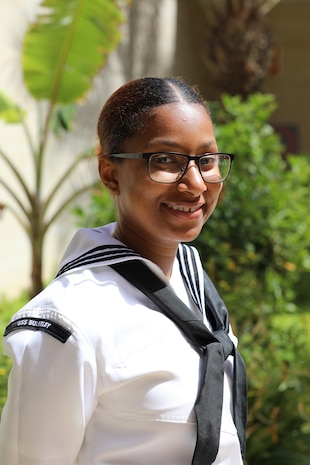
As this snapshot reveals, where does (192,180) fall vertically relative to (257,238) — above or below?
above

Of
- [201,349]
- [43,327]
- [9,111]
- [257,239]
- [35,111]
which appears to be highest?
[43,327]

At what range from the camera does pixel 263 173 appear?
564 centimetres

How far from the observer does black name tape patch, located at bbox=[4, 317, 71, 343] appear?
134cm

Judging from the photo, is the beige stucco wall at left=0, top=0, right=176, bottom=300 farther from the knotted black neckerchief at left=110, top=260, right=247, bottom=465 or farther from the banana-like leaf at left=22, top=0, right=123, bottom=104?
the knotted black neckerchief at left=110, top=260, right=247, bottom=465

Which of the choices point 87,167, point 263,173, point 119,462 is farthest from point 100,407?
point 87,167

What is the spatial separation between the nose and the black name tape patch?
1.23ft

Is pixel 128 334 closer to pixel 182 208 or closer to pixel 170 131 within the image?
pixel 182 208

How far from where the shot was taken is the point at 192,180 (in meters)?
1.52

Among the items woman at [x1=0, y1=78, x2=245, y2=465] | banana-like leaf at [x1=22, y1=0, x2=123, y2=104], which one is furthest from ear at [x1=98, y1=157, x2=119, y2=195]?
banana-like leaf at [x1=22, y1=0, x2=123, y2=104]

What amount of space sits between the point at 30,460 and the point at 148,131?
2.16ft

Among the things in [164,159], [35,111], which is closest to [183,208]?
[164,159]

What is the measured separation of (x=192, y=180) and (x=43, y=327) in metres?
0.42

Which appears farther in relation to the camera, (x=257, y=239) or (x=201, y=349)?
(x=257, y=239)

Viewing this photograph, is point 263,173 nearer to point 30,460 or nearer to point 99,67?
point 99,67
